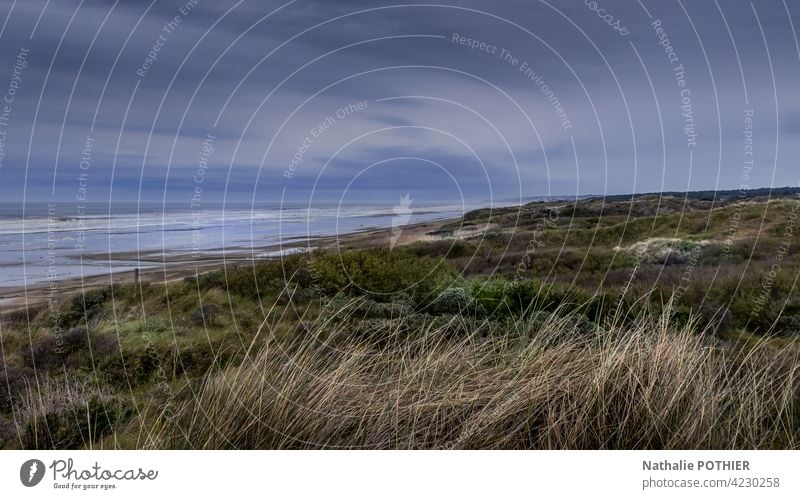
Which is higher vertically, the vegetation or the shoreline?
the shoreline

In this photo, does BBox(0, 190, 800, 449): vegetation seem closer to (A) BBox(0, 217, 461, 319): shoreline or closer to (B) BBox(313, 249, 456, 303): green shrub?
(B) BBox(313, 249, 456, 303): green shrub

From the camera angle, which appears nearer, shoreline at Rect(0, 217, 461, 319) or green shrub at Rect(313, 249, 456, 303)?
shoreline at Rect(0, 217, 461, 319)

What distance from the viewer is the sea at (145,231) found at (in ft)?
16.2

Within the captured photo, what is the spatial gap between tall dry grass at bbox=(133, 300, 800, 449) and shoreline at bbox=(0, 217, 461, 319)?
5.83 ft

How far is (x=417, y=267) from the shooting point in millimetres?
6438

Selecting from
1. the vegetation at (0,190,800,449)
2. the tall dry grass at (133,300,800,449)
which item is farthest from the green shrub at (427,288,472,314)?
the tall dry grass at (133,300,800,449)

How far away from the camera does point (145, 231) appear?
17.6ft
